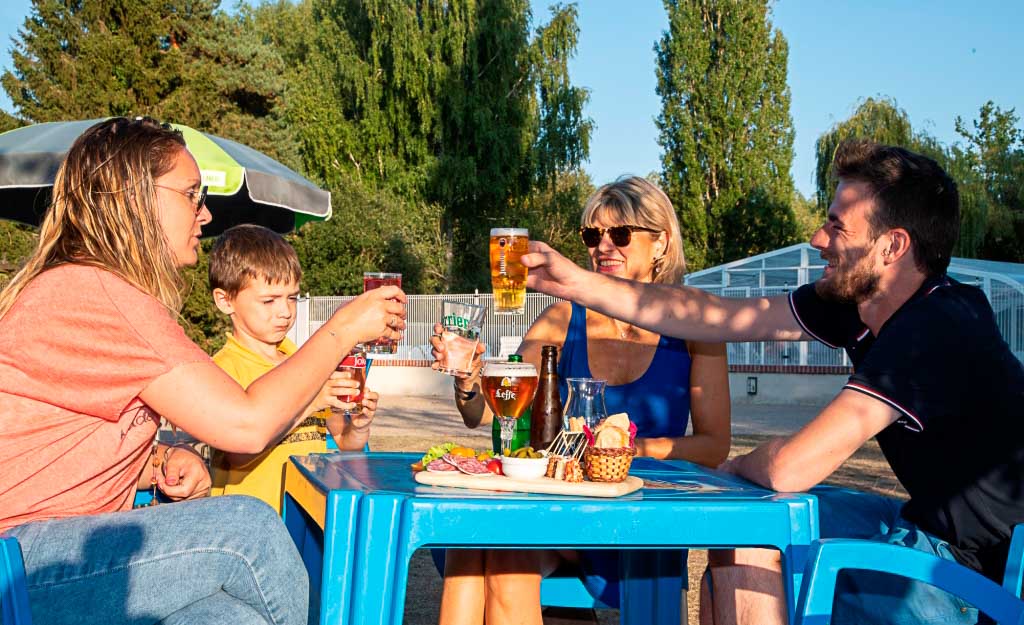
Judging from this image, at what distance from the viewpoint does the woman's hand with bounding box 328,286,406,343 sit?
234cm

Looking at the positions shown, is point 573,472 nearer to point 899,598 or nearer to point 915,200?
point 899,598

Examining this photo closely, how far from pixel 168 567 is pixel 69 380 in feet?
1.41

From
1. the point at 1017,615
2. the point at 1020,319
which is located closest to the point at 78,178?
the point at 1017,615

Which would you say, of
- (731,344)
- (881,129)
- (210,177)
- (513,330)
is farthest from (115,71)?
(881,129)

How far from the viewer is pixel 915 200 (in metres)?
2.66

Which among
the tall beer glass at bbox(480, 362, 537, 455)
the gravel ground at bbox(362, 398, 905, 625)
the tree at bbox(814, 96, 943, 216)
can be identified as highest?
the tree at bbox(814, 96, 943, 216)

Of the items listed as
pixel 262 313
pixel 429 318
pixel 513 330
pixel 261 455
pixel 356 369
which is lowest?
pixel 513 330

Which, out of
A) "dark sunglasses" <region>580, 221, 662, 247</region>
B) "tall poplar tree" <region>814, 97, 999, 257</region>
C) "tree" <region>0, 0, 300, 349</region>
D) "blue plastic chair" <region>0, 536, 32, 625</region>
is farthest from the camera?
"tall poplar tree" <region>814, 97, 999, 257</region>

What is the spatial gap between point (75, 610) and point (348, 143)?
3173cm

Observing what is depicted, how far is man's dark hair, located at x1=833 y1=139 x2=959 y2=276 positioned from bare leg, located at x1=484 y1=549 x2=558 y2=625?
133 centimetres

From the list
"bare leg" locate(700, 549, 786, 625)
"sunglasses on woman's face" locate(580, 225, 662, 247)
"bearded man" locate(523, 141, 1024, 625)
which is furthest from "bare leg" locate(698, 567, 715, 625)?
"sunglasses on woman's face" locate(580, 225, 662, 247)

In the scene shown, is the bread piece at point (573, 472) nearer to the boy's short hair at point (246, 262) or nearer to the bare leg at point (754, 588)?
the bare leg at point (754, 588)

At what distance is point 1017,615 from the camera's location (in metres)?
1.54

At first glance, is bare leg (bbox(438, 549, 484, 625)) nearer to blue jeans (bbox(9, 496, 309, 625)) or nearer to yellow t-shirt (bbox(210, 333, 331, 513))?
blue jeans (bbox(9, 496, 309, 625))
